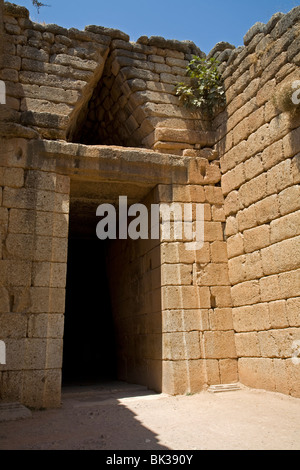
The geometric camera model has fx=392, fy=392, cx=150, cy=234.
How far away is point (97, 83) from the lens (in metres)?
8.61

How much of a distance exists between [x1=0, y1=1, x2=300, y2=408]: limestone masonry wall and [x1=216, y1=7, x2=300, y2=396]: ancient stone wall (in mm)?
25

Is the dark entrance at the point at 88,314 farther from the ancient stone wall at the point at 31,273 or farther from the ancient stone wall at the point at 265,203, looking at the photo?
the ancient stone wall at the point at 265,203

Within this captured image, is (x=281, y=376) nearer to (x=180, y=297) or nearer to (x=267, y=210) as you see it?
(x=180, y=297)

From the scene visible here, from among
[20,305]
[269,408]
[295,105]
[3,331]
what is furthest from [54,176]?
[269,408]

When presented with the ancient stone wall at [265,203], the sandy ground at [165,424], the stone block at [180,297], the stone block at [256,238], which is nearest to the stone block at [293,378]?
the ancient stone wall at [265,203]

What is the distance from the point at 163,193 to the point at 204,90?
2.49 meters

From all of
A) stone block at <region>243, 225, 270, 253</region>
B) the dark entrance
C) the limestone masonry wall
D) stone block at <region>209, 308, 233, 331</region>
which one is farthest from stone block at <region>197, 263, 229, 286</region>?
the dark entrance

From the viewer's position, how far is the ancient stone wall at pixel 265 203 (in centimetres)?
579

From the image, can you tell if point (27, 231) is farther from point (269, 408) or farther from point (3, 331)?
point (269, 408)

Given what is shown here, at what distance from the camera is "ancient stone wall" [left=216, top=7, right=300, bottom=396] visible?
19.0 feet

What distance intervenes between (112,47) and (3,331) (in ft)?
19.6

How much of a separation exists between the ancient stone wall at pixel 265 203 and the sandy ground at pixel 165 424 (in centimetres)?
80

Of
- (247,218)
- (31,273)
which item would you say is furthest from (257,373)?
(31,273)

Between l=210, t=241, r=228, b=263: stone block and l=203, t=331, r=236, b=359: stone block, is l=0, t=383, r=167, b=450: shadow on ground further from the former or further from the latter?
l=210, t=241, r=228, b=263: stone block
